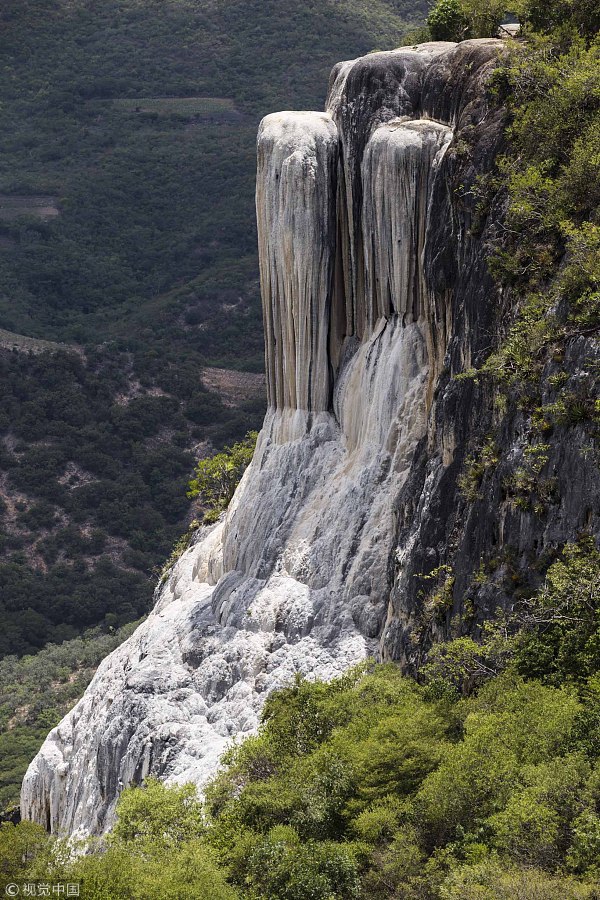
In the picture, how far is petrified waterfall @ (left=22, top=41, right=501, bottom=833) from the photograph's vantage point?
2131 centimetres

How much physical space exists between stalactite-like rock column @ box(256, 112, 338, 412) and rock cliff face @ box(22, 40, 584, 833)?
0.04m

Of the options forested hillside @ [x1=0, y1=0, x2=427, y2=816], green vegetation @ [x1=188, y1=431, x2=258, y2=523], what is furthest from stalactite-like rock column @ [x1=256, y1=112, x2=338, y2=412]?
forested hillside @ [x1=0, y1=0, x2=427, y2=816]

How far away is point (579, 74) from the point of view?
18547mm

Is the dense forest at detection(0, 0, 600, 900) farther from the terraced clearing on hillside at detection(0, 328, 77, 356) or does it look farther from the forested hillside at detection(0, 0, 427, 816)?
the terraced clearing on hillside at detection(0, 328, 77, 356)

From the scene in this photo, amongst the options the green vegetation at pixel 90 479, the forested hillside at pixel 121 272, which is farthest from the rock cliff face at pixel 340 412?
the green vegetation at pixel 90 479

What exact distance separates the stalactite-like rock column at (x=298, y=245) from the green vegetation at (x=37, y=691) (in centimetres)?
2214

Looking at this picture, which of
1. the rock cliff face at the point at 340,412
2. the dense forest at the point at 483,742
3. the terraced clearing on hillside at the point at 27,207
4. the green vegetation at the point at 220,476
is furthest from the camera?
the terraced clearing on hillside at the point at 27,207

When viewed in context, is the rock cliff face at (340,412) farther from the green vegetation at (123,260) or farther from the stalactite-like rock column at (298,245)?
the green vegetation at (123,260)

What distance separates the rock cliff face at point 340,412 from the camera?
1981cm

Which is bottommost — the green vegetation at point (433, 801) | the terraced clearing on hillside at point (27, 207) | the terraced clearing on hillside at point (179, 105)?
the terraced clearing on hillside at point (27, 207)

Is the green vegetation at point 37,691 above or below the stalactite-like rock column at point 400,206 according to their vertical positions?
below

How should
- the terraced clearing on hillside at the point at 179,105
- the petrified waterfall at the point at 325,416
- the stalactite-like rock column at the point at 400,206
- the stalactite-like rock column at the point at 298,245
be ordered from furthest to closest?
the terraced clearing on hillside at the point at 179,105
the stalactite-like rock column at the point at 298,245
the stalactite-like rock column at the point at 400,206
the petrified waterfall at the point at 325,416

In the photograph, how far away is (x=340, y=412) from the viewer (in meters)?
23.8

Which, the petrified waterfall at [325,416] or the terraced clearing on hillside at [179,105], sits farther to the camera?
the terraced clearing on hillside at [179,105]
